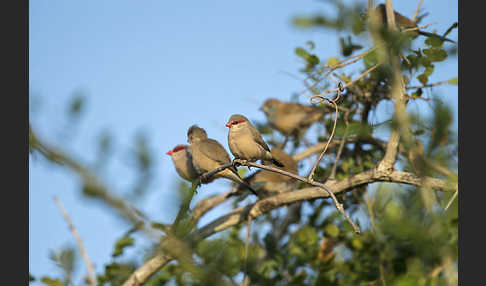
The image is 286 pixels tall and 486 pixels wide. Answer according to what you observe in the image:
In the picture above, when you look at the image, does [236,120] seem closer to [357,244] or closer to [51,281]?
[357,244]

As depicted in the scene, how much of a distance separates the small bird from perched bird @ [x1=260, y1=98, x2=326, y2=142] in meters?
3.26

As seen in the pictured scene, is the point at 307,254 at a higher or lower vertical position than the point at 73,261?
lower

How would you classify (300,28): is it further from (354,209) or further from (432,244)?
(432,244)

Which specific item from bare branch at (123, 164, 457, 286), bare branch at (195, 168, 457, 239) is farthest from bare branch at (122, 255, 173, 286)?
bare branch at (195, 168, 457, 239)

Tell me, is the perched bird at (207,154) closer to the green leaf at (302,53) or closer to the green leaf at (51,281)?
the green leaf at (302,53)

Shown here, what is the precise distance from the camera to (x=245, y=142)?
16.8ft

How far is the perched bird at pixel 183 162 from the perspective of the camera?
684 centimetres

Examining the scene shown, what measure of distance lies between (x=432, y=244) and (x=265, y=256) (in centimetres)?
456

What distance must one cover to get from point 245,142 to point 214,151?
92cm

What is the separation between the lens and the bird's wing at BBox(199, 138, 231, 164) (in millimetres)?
5887

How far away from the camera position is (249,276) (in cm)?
445

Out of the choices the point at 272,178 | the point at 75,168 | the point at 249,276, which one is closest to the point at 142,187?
the point at 75,168

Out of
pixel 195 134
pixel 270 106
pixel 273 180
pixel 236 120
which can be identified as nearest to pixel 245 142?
pixel 236 120

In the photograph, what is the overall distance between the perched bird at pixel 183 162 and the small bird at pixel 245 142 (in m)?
1.71
